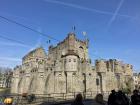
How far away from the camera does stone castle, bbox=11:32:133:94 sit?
54562mm

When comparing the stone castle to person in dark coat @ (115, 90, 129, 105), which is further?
the stone castle

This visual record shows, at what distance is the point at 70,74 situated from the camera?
54.2m

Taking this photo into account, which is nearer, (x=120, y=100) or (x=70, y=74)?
(x=120, y=100)

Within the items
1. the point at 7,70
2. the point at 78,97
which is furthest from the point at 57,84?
the point at 7,70

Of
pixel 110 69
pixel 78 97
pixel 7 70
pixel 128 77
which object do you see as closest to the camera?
pixel 78 97

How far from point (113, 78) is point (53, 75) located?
2081cm

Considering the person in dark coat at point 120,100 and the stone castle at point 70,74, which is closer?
the person in dark coat at point 120,100

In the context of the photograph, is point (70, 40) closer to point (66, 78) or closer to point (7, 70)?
point (66, 78)

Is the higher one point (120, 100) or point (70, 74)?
point (70, 74)

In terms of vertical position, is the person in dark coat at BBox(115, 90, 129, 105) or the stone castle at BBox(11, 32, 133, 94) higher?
the stone castle at BBox(11, 32, 133, 94)

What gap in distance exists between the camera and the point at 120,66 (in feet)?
234

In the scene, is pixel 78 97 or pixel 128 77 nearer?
pixel 78 97

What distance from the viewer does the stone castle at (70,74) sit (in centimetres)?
5456

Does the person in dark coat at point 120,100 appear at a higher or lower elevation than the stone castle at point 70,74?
lower
